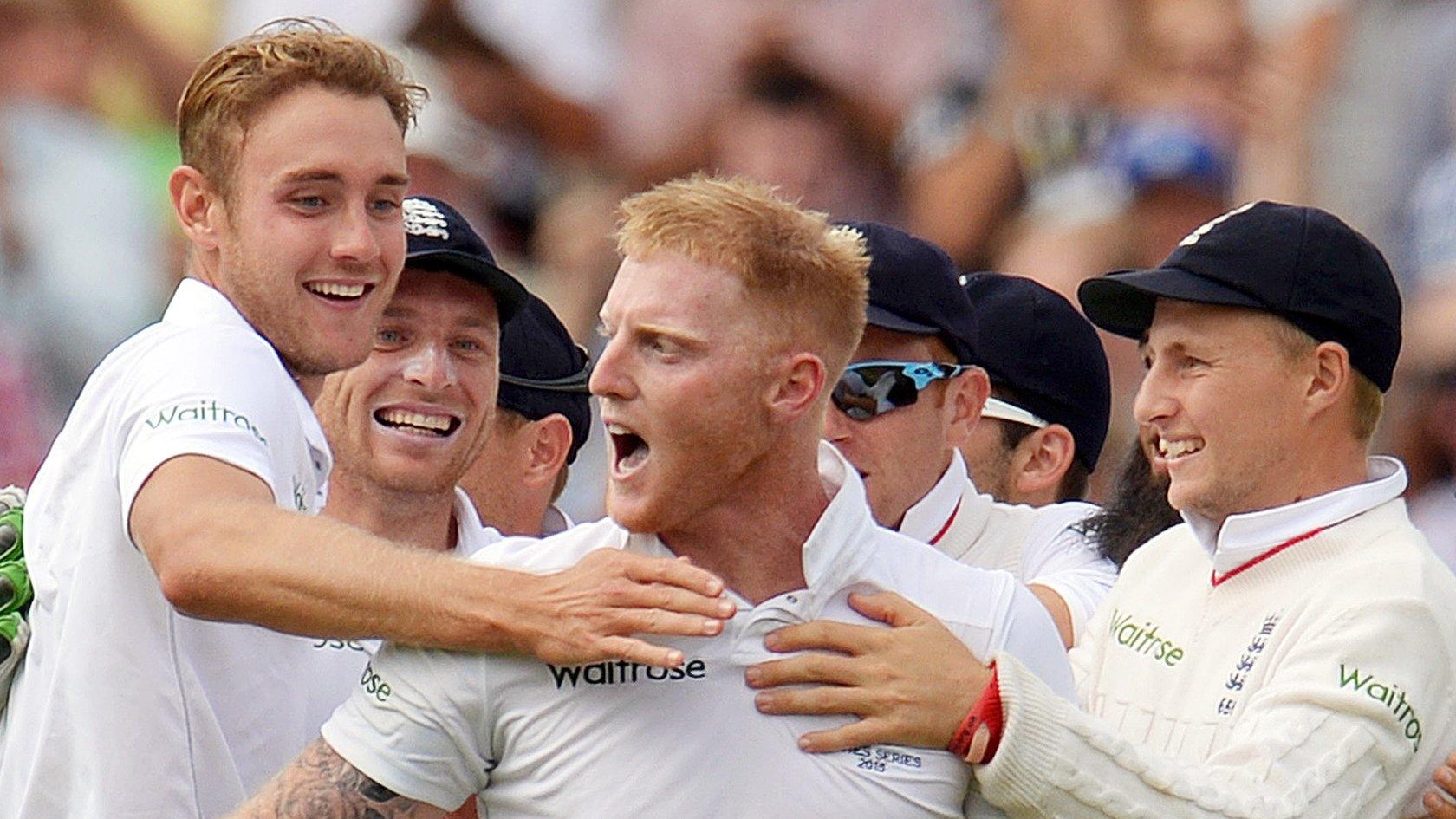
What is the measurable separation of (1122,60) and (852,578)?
25.4 ft

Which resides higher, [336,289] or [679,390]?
[336,289]

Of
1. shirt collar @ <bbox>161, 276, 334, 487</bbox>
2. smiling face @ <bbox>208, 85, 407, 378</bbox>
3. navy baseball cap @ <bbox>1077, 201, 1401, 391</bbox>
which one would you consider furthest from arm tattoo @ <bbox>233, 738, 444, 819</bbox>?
navy baseball cap @ <bbox>1077, 201, 1401, 391</bbox>

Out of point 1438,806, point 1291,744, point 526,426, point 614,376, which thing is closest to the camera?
point 614,376

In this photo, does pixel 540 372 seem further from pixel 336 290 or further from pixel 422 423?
pixel 336 290

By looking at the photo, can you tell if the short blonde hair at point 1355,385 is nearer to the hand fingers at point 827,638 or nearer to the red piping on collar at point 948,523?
the hand fingers at point 827,638

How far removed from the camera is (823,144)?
11.1 meters

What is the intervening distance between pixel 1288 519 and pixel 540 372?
8.03 ft

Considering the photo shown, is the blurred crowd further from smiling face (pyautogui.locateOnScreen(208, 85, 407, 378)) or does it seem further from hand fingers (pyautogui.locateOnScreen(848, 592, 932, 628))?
hand fingers (pyautogui.locateOnScreen(848, 592, 932, 628))

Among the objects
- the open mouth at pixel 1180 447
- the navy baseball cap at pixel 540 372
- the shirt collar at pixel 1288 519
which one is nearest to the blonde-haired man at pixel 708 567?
the shirt collar at pixel 1288 519

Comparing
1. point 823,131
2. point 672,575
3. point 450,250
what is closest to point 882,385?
point 450,250

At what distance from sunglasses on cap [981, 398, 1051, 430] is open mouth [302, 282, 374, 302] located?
1.92m

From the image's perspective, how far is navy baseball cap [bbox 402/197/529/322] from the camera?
5254mm

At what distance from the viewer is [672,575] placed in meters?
3.42

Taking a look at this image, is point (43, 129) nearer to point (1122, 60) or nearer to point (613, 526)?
point (1122, 60)
